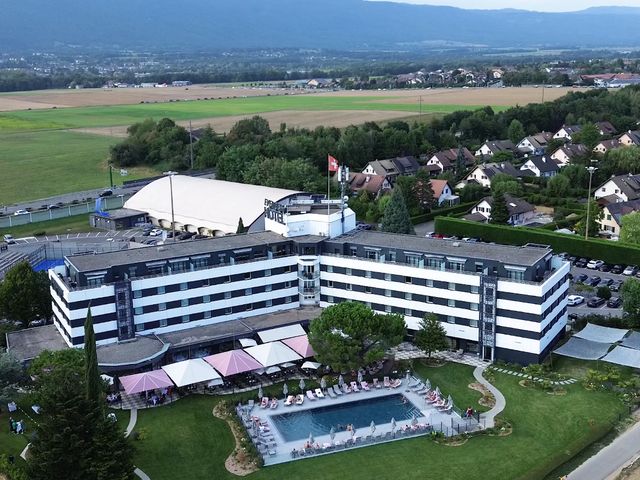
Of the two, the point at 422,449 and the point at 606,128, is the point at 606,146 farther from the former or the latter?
the point at 422,449

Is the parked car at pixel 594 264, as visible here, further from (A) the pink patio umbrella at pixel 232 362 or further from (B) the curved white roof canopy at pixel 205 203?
(A) the pink patio umbrella at pixel 232 362

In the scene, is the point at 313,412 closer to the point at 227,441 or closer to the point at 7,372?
the point at 227,441

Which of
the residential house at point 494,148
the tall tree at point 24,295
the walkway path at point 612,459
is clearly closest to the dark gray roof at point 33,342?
the tall tree at point 24,295

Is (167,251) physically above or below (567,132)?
below

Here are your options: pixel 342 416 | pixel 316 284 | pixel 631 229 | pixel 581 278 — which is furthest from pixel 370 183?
pixel 342 416

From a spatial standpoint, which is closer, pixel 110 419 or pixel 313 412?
pixel 110 419

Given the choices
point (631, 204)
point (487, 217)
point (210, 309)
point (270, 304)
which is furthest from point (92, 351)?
point (631, 204)
